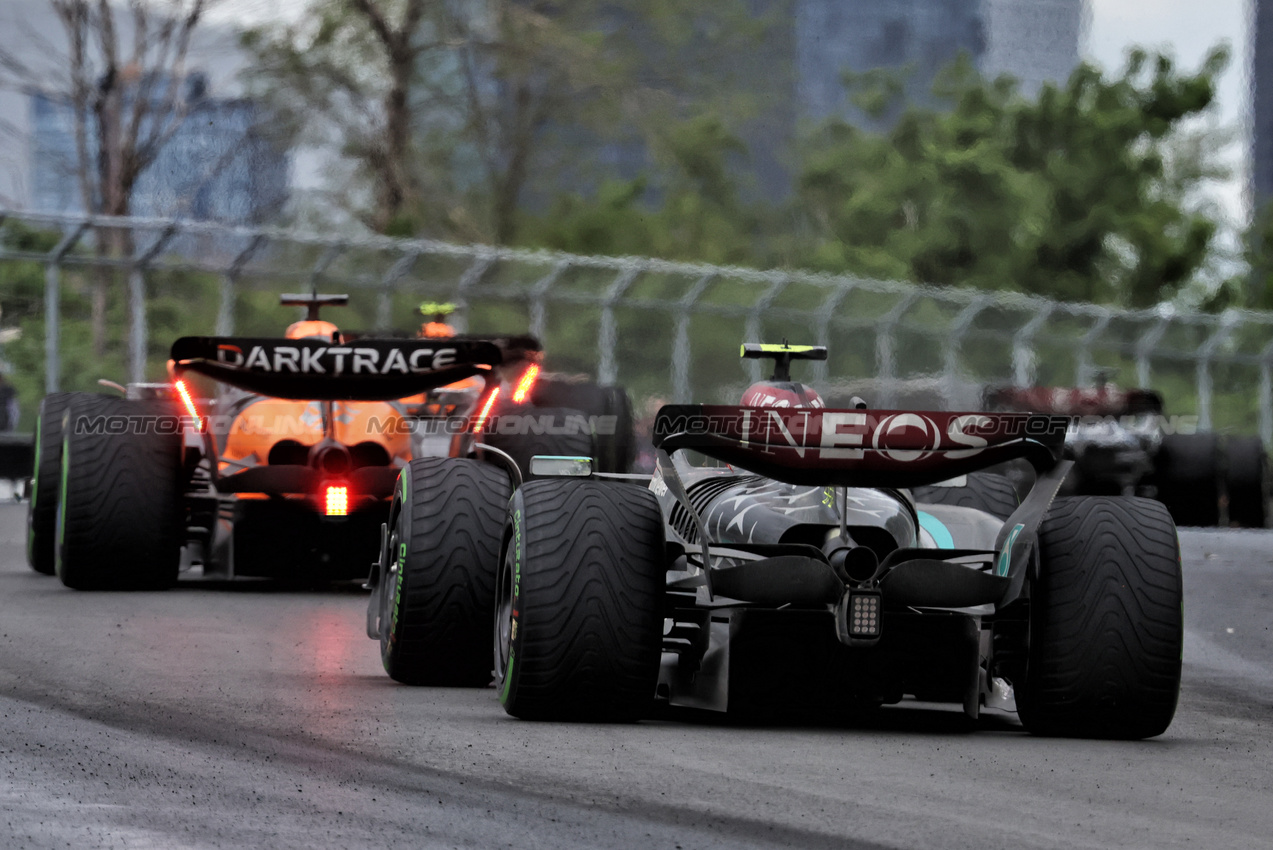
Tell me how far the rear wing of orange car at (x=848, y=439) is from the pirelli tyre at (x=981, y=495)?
245 centimetres

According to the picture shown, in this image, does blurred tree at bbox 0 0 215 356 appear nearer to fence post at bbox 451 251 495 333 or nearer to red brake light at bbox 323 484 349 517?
fence post at bbox 451 251 495 333

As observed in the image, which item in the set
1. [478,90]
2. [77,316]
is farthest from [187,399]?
[478,90]

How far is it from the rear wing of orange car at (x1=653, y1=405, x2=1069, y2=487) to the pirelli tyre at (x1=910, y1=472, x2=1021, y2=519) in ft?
8.04

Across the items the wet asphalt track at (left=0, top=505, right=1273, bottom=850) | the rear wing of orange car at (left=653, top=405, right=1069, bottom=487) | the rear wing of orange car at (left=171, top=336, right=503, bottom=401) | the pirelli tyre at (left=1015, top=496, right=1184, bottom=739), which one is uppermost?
the rear wing of orange car at (left=171, top=336, right=503, bottom=401)

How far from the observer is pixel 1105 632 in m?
6.93

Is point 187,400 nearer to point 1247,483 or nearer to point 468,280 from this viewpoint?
point 468,280

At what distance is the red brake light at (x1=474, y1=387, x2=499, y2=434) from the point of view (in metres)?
12.1

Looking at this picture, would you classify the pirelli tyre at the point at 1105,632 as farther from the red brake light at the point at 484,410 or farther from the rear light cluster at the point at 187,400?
the rear light cluster at the point at 187,400

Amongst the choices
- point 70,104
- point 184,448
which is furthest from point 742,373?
point 184,448

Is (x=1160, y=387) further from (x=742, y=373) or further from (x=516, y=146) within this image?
(x=516, y=146)

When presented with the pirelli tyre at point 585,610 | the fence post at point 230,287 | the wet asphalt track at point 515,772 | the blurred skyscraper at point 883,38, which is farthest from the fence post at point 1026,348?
the blurred skyscraper at point 883,38

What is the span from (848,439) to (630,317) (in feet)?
58.8

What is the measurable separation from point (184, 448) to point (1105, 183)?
32.5 meters

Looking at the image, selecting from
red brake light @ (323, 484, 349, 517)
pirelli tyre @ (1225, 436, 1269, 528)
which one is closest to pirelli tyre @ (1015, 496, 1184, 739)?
red brake light @ (323, 484, 349, 517)
